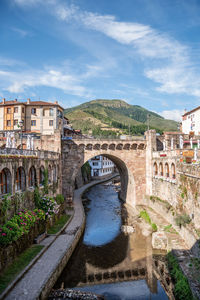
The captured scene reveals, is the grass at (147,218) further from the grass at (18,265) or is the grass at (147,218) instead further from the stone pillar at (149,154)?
the grass at (18,265)

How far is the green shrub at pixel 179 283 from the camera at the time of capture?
13318 millimetres

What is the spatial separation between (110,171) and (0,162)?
71678 mm

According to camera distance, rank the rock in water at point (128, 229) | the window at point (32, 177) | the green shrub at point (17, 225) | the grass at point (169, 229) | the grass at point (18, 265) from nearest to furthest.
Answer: the grass at point (18, 265)
the green shrub at point (17, 225)
the window at point (32, 177)
the grass at point (169, 229)
the rock in water at point (128, 229)

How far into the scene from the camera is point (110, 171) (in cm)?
8662

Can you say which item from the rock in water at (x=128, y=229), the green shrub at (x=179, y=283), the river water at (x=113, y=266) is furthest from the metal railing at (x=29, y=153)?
the green shrub at (x=179, y=283)

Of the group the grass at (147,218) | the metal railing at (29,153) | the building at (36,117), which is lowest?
the grass at (147,218)

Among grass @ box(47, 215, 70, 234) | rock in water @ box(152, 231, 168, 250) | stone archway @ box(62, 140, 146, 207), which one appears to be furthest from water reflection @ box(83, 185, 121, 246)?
rock in water @ box(152, 231, 168, 250)

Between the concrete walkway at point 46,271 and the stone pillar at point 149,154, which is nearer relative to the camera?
the concrete walkway at point 46,271

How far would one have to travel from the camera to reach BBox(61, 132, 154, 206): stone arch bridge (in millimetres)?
34781

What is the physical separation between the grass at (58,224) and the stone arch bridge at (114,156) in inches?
297

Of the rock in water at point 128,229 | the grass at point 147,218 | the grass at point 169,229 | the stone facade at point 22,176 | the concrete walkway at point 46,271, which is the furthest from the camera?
the rock in water at point 128,229

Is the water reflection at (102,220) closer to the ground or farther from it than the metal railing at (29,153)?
closer to the ground

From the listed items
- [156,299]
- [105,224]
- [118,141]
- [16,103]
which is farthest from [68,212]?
[16,103]

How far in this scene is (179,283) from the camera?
565 inches
